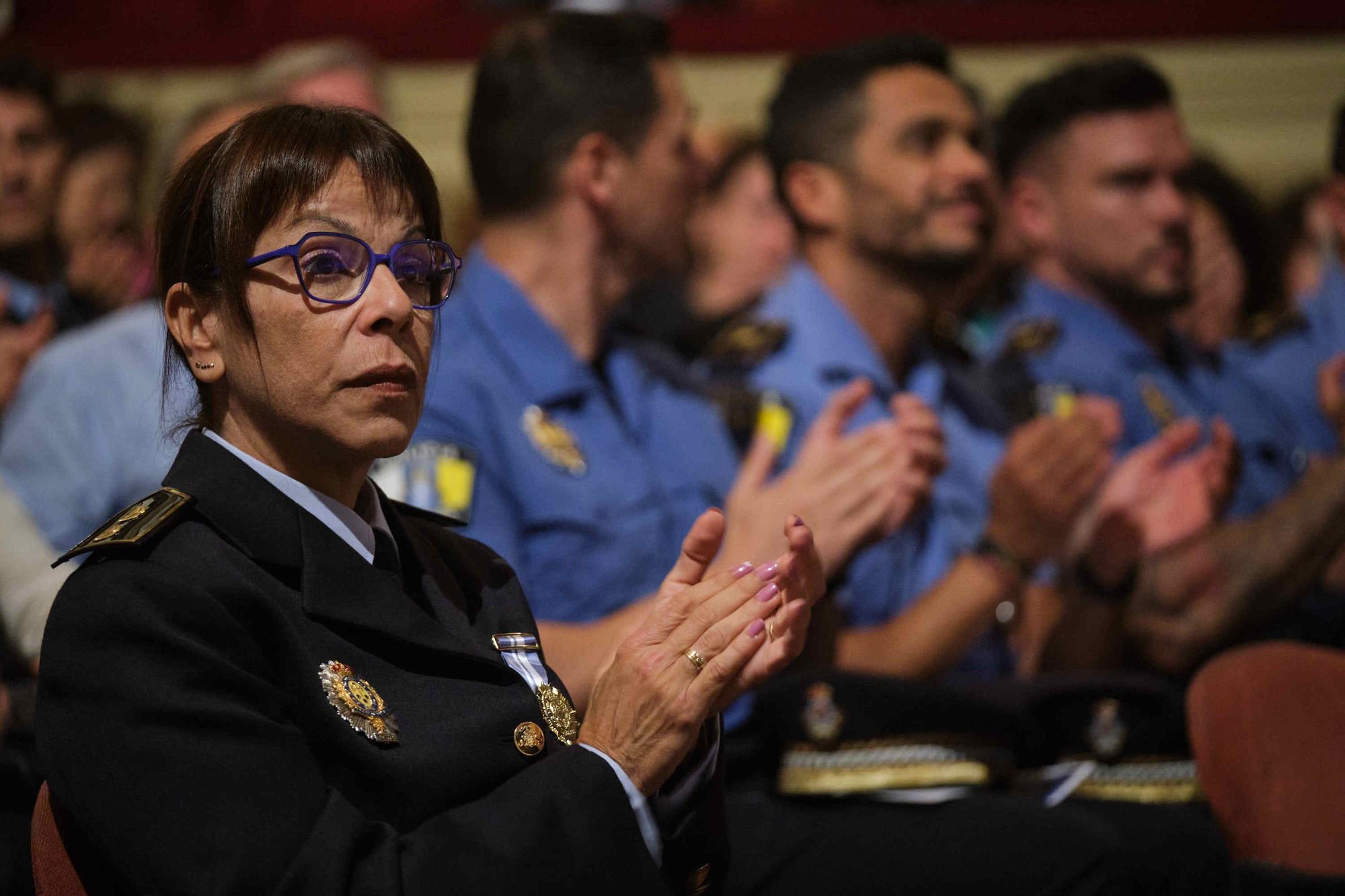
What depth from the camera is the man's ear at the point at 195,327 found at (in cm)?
140

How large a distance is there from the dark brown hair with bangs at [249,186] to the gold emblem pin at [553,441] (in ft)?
3.10

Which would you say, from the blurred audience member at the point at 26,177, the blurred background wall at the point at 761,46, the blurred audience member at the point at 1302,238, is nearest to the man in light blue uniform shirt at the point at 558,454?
the blurred audience member at the point at 26,177

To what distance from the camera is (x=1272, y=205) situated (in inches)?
211

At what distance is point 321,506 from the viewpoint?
4.62 ft

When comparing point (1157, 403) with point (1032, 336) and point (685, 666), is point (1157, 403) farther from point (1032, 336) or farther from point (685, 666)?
point (685, 666)

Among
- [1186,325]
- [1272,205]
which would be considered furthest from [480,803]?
[1272,205]

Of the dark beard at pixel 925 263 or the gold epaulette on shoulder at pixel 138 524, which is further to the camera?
the dark beard at pixel 925 263

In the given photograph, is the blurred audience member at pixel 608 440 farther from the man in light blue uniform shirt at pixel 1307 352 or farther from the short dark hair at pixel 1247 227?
the short dark hair at pixel 1247 227

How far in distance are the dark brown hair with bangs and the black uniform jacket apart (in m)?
0.15

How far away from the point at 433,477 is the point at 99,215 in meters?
2.03

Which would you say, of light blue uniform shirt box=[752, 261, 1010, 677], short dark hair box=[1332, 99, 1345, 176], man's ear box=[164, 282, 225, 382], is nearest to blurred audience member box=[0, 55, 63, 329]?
light blue uniform shirt box=[752, 261, 1010, 677]

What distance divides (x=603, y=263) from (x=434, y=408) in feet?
1.60

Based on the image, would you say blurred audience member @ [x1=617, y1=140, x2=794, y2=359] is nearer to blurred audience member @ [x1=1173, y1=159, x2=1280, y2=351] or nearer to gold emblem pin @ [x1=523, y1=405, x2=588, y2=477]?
blurred audience member @ [x1=1173, y1=159, x2=1280, y2=351]

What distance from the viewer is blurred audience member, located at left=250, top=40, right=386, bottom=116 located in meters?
3.22
